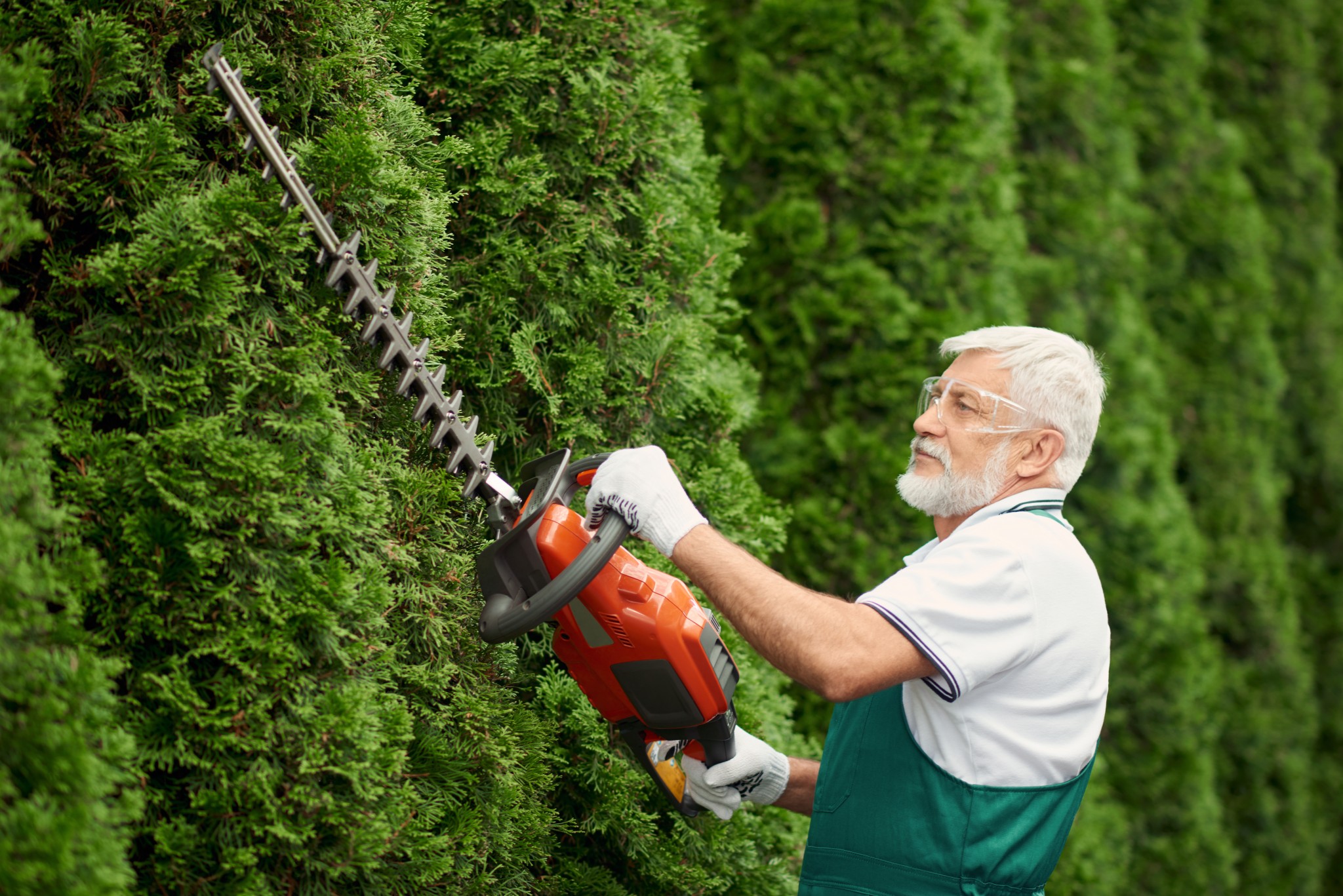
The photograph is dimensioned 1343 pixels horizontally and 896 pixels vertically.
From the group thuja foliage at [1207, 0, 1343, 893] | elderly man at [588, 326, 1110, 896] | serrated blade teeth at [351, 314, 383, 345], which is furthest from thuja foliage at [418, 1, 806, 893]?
thuja foliage at [1207, 0, 1343, 893]

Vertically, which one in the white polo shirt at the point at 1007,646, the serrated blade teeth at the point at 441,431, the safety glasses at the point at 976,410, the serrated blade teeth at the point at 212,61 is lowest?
the white polo shirt at the point at 1007,646

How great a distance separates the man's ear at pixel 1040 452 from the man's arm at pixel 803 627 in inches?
20.4

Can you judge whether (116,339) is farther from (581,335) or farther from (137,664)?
(581,335)

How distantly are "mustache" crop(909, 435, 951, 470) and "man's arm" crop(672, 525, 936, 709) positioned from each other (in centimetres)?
49

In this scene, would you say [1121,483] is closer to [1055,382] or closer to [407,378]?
[1055,382]

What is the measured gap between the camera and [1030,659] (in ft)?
6.03

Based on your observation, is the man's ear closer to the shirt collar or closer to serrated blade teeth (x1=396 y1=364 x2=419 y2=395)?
the shirt collar

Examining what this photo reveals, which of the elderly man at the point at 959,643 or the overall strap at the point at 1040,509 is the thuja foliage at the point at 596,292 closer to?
the elderly man at the point at 959,643

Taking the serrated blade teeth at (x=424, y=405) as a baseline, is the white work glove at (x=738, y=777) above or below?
below

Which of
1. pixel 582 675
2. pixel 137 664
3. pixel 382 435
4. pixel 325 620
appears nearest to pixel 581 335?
pixel 382 435

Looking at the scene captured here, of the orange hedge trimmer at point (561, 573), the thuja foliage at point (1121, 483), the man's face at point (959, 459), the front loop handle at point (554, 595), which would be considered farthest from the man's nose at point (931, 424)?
the thuja foliage at point (1121, 483)

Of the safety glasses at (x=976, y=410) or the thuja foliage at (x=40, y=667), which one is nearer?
the thuja foliage at (x=40, y=667)

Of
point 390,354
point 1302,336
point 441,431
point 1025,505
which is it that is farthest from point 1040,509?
point 1302,336

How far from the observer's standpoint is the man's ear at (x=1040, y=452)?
204 cm
